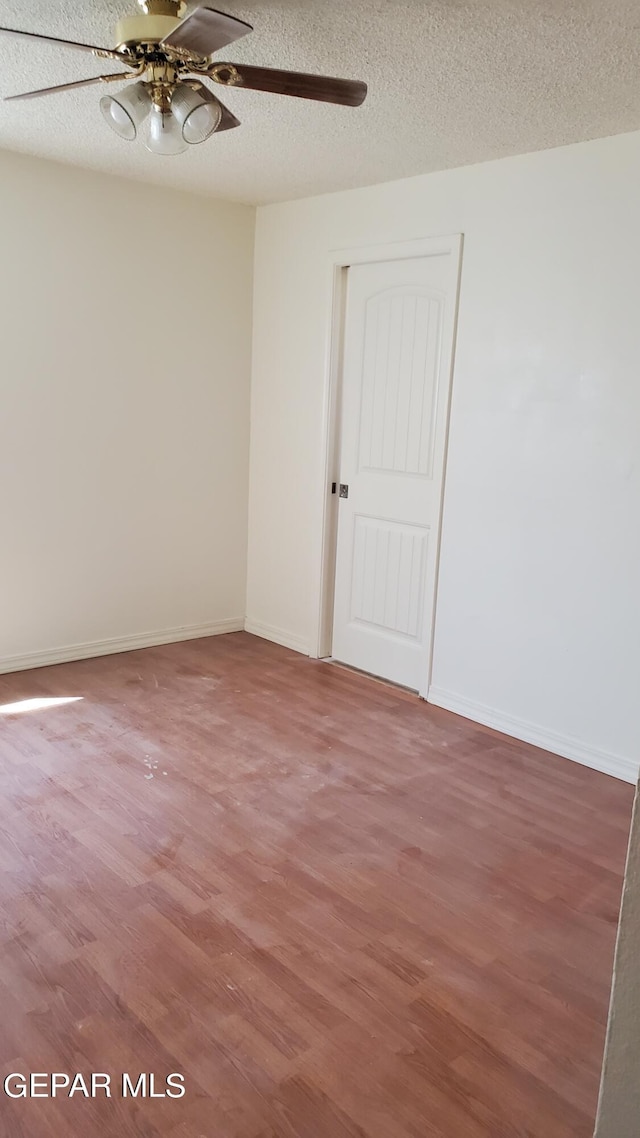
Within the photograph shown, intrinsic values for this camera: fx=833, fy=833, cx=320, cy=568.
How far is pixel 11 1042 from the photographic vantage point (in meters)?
1.87

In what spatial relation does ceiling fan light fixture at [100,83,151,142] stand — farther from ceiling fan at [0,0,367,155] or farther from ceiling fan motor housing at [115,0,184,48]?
ceiling fan motor housing at [115,0,184,48]

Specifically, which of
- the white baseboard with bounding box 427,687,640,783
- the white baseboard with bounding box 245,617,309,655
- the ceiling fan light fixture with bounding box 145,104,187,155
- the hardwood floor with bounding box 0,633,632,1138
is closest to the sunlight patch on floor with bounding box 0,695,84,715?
the hardwood floor with bounding box 0,633,632,1138

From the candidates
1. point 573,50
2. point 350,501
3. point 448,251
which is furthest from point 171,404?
point 573,50

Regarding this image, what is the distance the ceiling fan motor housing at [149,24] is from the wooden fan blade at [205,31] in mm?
113

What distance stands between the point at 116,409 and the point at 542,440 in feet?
7.41

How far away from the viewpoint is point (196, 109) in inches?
86.3

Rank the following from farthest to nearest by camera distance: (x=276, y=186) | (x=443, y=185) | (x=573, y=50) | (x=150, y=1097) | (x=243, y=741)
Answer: (x=276, y=186) → (x=443, y=185) → (x=243, y=741) → (x=573, y=50) → (x=150, y=1097)

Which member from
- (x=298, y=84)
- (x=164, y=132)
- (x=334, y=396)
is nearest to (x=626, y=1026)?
(x=298, y=84)

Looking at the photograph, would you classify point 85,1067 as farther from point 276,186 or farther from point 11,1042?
point 276,186

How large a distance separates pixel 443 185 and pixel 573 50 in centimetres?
140

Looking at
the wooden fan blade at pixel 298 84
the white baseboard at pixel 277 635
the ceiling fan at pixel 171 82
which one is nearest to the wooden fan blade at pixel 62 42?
the ceiling fan at pixel 171 82

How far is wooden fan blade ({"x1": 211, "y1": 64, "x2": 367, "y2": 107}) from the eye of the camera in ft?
6.97

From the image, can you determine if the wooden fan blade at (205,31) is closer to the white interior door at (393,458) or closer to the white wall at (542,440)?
the white wall at (542,440)

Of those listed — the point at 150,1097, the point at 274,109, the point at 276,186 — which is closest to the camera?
the point at 150,1097
